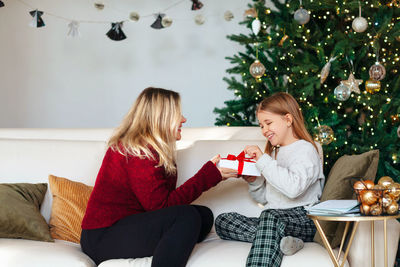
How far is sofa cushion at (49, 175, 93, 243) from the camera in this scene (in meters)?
2.39

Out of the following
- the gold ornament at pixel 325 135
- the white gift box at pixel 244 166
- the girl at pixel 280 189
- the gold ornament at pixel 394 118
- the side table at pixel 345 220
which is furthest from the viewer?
the gold ornament at pixel 394 118

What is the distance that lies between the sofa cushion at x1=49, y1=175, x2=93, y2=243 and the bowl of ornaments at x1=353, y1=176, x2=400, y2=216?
4.24 ft

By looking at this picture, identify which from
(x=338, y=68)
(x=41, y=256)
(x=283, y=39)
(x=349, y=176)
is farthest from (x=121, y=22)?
(x=349, y=176)

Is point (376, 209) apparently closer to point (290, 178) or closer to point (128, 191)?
point (290, 178)

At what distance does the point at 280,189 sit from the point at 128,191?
64cm

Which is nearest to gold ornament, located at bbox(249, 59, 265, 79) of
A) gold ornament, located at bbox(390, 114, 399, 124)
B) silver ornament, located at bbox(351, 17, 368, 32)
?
silver ornament, located at bbox(351, 17, 368, 32)

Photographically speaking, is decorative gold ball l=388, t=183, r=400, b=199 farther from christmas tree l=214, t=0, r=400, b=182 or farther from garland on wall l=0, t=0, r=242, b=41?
garland on wall l=0, t=0, r=242, b=41

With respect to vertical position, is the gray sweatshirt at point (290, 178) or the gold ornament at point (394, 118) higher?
the gold ornament at point (394, 118)

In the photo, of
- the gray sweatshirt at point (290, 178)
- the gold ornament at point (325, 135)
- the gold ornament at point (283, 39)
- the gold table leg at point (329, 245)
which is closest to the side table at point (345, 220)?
the gold table leg at point (329, 245)

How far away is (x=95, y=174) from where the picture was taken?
2605 millimetres

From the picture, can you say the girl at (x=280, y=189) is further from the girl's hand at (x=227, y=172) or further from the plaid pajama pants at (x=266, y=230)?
the girl's hand at (x=227, y=172)

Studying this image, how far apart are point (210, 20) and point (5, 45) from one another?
5.73ft

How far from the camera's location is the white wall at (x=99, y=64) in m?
4.27

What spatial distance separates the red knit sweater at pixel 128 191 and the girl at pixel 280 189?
30 centimetres
